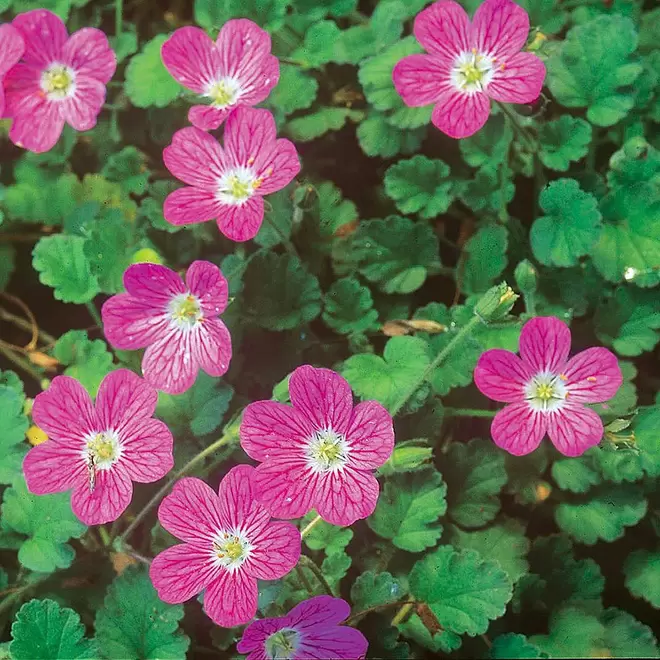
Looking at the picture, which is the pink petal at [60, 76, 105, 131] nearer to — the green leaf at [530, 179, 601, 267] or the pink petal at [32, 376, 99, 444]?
the pink petal at [32, 376, 99, 444]

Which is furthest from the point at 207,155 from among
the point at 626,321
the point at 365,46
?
the point at 626,321

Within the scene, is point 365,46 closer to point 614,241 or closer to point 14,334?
point 614,241

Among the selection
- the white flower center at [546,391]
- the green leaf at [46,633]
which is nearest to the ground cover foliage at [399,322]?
the green leaf at [46,633]

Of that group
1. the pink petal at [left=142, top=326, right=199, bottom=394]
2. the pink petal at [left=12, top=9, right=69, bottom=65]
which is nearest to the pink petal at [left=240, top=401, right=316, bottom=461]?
the pink petal at [left=142, top=326, right=199, bottom=394]

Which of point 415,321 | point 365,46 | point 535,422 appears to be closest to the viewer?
point 535,422

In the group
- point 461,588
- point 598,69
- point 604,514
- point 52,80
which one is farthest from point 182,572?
point 598,69

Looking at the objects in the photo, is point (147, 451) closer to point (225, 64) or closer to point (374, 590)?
point (374, 590)

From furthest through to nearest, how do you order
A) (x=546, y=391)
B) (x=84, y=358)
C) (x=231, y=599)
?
(x=84, y=358), (x=546, y=391), (x=231, y=599)
